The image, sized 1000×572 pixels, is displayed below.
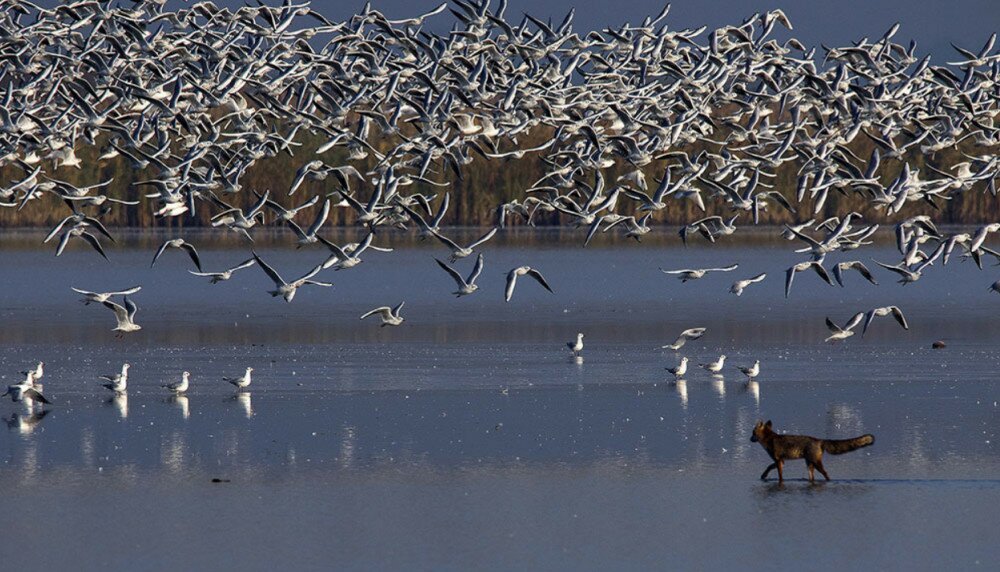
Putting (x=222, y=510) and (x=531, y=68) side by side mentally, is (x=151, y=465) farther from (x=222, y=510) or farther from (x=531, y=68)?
(x=531, y=68)

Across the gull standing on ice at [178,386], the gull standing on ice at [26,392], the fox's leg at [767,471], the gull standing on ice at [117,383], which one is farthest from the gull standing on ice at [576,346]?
the fox's leg at [767,471]

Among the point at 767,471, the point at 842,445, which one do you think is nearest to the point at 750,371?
the point at 842,445

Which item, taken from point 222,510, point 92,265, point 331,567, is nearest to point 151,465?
point 222,510

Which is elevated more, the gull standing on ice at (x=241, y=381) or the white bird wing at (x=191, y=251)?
the white bird wing at (x=191, y=251)

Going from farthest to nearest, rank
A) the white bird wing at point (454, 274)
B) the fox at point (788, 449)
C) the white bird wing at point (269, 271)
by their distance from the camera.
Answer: the white bird wing at point (454, 274), the white bird wing at point (269, 271), the fox at point (788, 449)

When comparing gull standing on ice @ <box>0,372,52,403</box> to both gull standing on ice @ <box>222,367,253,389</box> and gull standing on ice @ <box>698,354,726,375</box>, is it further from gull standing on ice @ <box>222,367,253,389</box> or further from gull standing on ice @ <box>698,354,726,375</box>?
gull standing on ice @ <box>698,354,726,375</box>

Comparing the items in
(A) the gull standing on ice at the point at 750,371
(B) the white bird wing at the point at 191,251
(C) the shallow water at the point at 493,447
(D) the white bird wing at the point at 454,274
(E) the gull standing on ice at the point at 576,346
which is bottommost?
(C) the shallow water at the point at 493,447

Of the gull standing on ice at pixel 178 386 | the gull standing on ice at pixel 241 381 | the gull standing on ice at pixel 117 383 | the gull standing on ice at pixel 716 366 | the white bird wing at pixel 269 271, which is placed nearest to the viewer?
the gull standing on ice at pixel 117 383

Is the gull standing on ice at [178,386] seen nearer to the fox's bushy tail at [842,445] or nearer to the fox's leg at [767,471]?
the fox's leg at [767,471]

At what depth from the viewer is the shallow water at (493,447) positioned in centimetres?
1555

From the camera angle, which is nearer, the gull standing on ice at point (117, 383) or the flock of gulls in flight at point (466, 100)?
the gull standing on ice at point (117, 383)

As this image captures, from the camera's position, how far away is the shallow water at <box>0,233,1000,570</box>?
15.5 metres

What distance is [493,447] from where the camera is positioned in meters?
20.2

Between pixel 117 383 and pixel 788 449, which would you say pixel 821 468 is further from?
pixel 117 383
